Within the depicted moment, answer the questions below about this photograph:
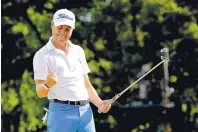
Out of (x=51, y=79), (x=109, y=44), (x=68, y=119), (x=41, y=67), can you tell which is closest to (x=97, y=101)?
(x=68, y=119)

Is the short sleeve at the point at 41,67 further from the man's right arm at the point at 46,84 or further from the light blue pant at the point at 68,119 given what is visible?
the light blue pant at the point at 68,119

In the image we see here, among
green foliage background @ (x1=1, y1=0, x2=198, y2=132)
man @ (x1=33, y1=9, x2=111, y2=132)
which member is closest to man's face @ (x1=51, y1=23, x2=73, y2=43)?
man @ (x1=33, y1=9, x2=111, y2=132)

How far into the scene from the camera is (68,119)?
3219 mm

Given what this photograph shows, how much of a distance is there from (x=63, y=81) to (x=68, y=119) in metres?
0.21

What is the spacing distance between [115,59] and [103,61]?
0.12 meters

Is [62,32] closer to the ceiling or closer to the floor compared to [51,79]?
closer to the ceiling

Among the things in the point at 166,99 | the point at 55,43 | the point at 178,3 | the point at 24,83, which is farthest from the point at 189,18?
the point at 55,43

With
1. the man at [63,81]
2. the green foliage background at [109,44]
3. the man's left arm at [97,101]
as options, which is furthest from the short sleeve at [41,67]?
the green foliage background at [109,44]

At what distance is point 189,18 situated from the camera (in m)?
5.75

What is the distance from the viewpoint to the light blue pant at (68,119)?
10.6ft

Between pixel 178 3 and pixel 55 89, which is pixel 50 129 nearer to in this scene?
pixel 55 89

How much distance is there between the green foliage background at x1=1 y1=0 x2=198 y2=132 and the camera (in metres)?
5.73

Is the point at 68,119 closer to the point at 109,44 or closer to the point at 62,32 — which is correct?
the point at 62,32

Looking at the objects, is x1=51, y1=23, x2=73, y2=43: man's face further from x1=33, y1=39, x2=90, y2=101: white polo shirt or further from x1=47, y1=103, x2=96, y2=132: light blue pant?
x1=47, y1=103, x2=96, y2=132: light blue pant
